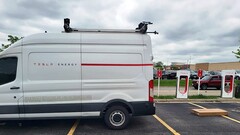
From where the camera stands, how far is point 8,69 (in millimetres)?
5746

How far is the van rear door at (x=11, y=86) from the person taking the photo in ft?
18.6

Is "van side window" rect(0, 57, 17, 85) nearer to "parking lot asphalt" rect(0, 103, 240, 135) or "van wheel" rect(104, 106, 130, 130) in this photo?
"parking lot asphalt" rect(0, 103, 240, 135)

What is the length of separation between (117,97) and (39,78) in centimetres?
214

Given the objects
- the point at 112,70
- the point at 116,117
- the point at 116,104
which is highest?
the point at 112,70

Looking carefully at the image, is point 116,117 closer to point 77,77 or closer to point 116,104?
point 116,104

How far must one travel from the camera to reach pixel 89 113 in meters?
5.92

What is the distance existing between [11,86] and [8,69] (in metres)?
0.47

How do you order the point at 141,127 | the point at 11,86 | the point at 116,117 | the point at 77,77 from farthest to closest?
the point at 141,127
the point at 116,117
the point at 77,77
the point at 11,86

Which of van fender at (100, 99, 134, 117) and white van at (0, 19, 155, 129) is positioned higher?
white van at (0, 19, 155, 129)

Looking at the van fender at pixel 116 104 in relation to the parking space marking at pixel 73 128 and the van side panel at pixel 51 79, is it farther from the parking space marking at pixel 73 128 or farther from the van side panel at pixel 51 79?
the parking space marking at pixel 73 128

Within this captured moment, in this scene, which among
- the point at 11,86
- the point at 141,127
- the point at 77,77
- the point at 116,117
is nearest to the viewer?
the point at 11,86

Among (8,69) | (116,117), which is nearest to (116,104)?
(116,117)

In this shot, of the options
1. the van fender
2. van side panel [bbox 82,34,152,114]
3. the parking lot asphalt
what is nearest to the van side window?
the parking lot asphalt

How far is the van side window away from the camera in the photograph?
571 centimetres
